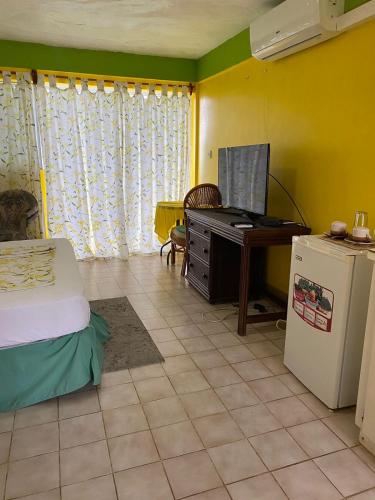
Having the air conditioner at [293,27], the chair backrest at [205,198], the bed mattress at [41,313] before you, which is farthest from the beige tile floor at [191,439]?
the air conditioner at [293,27]

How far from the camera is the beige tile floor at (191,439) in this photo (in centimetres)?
163

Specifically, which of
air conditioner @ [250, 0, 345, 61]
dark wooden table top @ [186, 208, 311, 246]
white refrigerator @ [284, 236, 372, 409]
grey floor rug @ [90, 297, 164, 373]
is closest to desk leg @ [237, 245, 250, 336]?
dark wooden table top @ [186, 208, 311, 246]

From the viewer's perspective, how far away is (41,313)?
79.0 inches

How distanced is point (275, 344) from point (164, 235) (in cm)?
242

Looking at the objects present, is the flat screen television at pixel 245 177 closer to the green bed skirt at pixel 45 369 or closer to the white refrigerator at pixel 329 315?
the white refrigerator at pixel 329 315

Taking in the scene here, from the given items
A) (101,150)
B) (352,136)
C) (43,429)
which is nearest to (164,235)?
(101,150)

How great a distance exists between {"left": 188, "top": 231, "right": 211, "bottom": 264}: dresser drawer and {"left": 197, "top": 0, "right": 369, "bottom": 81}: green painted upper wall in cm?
190

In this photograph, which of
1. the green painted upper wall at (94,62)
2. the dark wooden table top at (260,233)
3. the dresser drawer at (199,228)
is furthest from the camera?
the green painted upper wall at (94,62)

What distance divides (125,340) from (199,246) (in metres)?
1.28

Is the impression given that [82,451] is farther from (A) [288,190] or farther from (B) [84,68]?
(B) [84,68]

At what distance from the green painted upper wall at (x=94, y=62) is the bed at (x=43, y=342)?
3.33 m

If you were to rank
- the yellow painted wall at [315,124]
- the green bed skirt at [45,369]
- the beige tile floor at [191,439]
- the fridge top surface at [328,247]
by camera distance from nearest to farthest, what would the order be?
the beige tile floor at [191,439], the fridge top surface at [328,247], the green bed skirt at [45,369], the yellow painted wall at [315,124]

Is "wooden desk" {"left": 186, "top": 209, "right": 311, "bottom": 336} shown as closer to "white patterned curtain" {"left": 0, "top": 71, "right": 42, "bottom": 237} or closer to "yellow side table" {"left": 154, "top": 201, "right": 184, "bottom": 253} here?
"yellow side table" {"left": 154, "top": 201, "right": 184, "bottom": 253}

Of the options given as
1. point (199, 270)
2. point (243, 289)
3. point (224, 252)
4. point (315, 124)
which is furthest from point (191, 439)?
point (315, 124)
